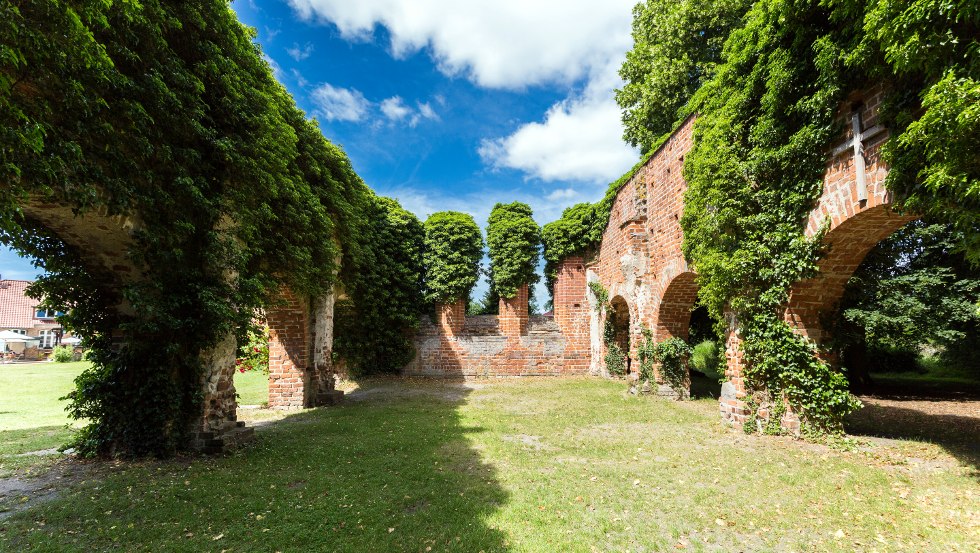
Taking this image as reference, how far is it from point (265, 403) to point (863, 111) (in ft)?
41.5

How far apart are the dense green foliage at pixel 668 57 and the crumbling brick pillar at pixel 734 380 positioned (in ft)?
27.8

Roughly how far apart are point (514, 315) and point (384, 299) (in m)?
5.17

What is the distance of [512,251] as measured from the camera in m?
16.4

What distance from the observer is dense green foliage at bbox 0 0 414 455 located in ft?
11.4

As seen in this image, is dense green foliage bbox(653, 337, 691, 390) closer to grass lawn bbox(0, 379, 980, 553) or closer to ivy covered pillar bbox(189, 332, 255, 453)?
grass lawn bbox(0, 379, 980, 553)

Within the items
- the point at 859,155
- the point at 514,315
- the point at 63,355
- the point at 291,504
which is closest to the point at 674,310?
the point at 859,155

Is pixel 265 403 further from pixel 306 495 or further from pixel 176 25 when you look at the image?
pixel 176 25

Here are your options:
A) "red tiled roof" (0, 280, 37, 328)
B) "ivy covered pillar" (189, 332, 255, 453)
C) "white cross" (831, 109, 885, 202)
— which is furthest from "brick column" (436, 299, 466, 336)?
"red tiled roof" (0, 280, 37, 328)

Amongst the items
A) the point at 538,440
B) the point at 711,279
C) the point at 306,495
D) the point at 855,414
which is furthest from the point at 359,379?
the point at 855,414

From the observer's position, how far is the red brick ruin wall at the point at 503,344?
1605cm

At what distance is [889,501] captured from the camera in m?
3.68

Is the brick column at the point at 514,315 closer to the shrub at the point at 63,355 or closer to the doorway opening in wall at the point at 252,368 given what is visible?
the doorway opening in wall at the point at 252,368

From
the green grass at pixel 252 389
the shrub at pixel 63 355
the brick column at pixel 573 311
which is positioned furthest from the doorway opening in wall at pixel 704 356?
→ the shrub at pixel 63 355

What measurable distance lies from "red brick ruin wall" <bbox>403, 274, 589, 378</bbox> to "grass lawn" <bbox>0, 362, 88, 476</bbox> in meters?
9.77
